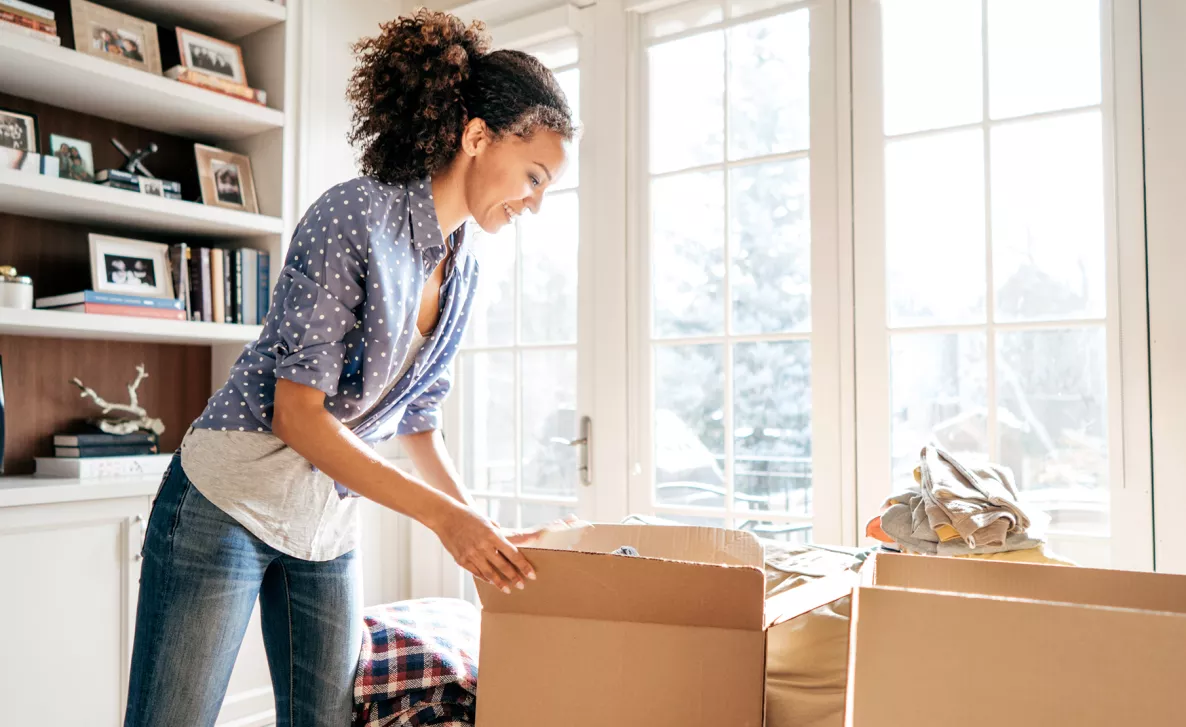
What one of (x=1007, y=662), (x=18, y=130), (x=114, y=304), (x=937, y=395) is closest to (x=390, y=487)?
(x=1007, y=662)

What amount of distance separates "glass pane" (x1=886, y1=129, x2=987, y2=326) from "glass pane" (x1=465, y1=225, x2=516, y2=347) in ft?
4.29

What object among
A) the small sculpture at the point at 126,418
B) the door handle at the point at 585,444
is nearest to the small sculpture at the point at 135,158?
the small sculpture at the point at 126,418

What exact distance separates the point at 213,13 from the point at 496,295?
4.07ft

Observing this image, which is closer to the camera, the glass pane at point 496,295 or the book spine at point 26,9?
the book spine at point 26,9

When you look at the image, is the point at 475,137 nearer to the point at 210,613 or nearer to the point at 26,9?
the point at 210,613

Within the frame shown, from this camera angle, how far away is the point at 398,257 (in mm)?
1177

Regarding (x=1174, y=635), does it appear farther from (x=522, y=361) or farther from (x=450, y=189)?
(x=522, y=361)

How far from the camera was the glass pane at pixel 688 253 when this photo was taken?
2.57 m

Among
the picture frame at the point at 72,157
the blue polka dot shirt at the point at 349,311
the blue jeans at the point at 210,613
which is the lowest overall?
the blue jeans at the point at 210,613

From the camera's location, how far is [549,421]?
2924 mm

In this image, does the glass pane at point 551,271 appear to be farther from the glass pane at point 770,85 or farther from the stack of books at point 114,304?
the stack of books at point 114,304

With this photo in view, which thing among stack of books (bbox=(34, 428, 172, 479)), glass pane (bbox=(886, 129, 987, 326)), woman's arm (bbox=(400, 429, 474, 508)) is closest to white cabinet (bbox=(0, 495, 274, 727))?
stack of books (bbox=(34, 428, 172, 479))

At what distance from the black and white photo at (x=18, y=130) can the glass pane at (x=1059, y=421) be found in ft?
8.42

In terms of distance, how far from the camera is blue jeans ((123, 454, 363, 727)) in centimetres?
112
